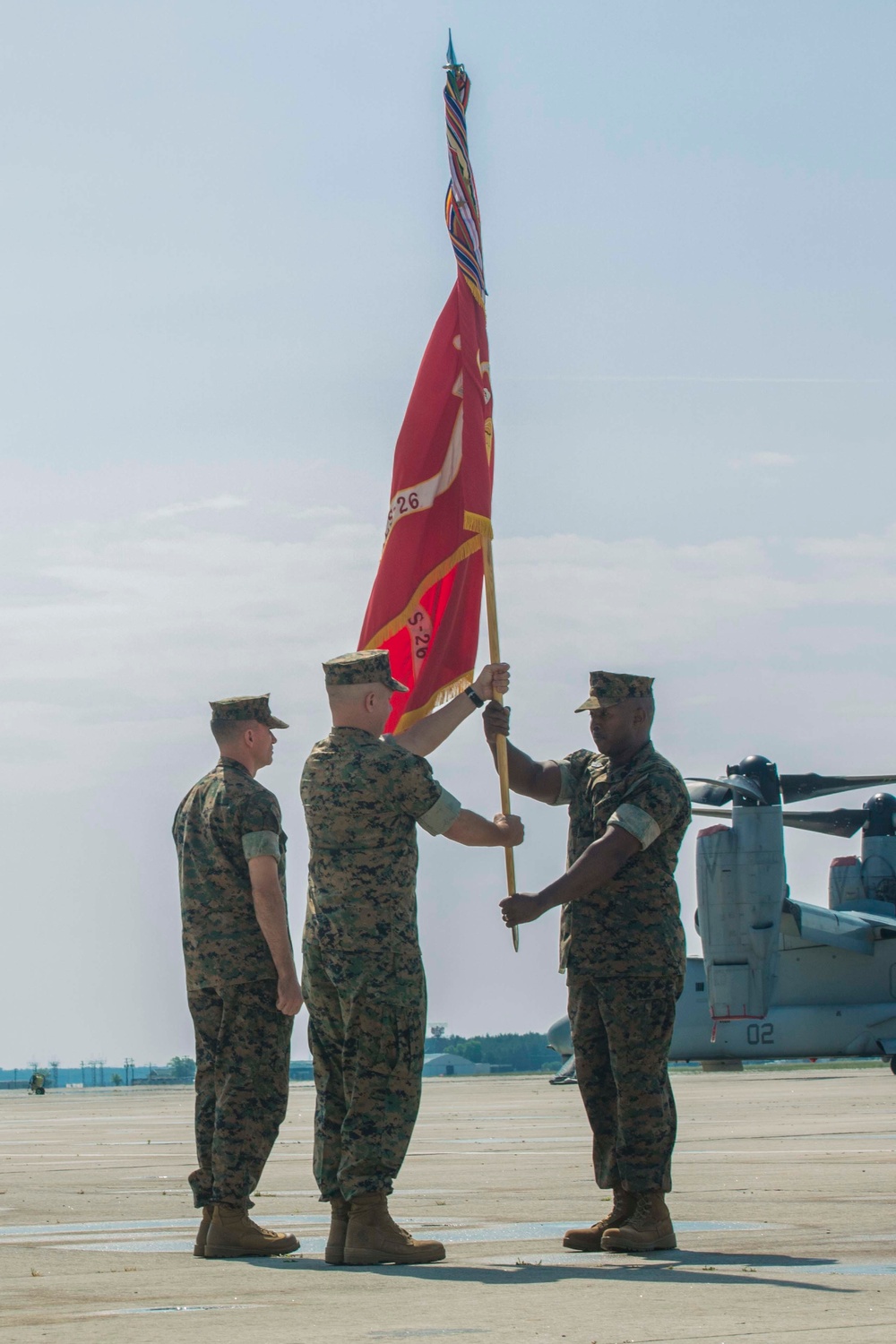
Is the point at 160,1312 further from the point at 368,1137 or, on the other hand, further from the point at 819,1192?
the point at 819,1192

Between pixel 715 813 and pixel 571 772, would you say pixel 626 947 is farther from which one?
pixel 715 813

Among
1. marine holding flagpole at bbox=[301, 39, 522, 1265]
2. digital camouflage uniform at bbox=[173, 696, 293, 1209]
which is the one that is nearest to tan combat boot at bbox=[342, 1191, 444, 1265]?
marine holding flagpole at bbox=[301, 39, 522, 1265]

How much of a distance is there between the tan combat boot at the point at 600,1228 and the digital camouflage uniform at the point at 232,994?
3.97 feet

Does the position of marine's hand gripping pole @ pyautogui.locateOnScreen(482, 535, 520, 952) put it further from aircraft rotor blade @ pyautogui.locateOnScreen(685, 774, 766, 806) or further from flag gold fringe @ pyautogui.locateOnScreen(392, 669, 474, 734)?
aircraft rotor blade @ pyautogui.locateOnScreen(685, 774, 766, 806)

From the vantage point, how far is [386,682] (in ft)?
22.2

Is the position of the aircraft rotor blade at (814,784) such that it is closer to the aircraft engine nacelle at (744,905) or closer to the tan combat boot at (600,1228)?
the aircraft engine nacelle at (744,905)

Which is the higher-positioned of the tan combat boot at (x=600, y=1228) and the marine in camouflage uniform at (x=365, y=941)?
the marine in camouflage uniform at (x=365, y=941)

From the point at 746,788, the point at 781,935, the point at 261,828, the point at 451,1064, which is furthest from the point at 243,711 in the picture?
the point at 451,1064

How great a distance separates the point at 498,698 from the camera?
7.51 metres

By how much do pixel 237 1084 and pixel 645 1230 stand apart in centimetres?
162

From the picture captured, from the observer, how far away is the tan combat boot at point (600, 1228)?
6551 millimetres

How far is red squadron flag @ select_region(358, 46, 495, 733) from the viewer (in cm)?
909

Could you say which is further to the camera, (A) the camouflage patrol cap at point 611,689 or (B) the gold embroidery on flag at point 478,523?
(B) the gold embroidery on flag at point 478,523

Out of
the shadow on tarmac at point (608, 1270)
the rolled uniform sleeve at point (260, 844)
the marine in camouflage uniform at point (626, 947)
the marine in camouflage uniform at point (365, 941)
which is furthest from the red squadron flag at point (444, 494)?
the shadow on tarmac at point (608, 1270)
